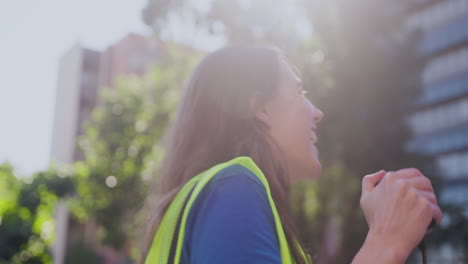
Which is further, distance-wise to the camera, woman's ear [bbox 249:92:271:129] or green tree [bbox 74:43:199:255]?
green tree [bbox 74:43:199:255]

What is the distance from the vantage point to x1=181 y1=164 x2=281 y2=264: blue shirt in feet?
3.51

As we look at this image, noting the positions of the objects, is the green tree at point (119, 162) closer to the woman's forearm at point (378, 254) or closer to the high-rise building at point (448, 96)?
the high-rise building at point (448, 96)

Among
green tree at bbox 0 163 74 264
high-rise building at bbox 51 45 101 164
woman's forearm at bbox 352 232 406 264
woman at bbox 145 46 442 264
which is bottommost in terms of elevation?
high-rise building at bbox 51 45 101 164

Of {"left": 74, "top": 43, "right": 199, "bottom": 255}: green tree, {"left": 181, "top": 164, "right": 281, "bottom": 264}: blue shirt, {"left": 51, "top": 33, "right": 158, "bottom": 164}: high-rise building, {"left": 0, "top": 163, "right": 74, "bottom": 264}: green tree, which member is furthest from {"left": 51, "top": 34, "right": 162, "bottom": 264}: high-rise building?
{"left": 181, "top": 164, "right": 281, "bottom": 264}: blue shirt

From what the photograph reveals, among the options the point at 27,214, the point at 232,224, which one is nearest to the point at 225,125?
the point at 232,224

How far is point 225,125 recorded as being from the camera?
1498 mm

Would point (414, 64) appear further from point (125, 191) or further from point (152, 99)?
point (125, 191)

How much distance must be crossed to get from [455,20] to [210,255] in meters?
42.9

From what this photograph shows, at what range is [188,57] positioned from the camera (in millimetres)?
17766

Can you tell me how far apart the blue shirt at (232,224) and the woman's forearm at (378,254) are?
178 mm

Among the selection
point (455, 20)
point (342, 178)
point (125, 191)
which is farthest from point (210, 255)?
point (455, 20)

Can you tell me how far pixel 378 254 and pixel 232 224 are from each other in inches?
12.3

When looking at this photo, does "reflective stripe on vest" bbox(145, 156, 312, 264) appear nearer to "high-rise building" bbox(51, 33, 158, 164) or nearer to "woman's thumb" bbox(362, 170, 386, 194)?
"woman's thumb" bbox(362, 170, 386, 194)

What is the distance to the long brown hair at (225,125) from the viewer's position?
144 cm
